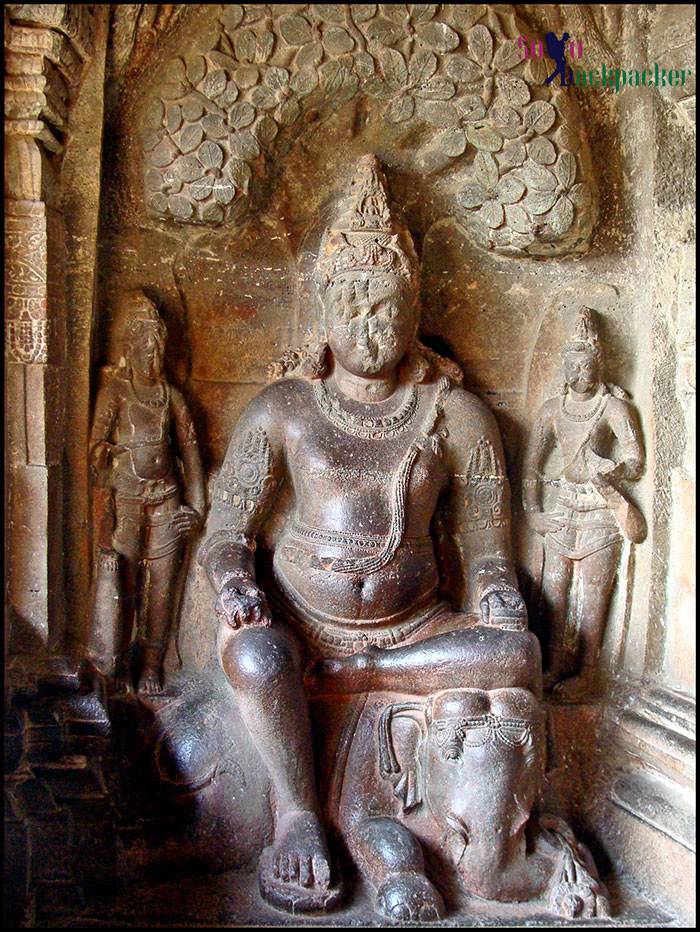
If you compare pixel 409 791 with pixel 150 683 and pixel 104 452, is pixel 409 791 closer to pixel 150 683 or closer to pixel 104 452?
pixel 150 683

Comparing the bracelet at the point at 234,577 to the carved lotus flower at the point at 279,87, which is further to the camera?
the carved lotus flower at the point at 279,87

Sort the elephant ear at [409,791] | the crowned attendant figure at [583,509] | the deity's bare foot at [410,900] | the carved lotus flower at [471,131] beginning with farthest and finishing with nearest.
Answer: the crowned attendant figure at [583,509] < the carved lotus flower at [471,131] < the elephant ear at [409,791] < the deity's bare foot at [410,900]

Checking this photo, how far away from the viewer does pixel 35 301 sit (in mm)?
3438

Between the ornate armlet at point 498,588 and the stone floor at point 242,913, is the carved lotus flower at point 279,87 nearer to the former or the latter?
the ornate armlet at point 498,588

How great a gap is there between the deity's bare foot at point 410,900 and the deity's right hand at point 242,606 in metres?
0.97

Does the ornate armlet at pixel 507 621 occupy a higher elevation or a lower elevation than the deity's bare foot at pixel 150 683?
higher

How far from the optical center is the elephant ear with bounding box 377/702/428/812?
3.47 meters

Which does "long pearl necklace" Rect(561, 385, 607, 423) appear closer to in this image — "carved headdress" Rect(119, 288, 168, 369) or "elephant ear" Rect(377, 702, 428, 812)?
"elephant ear" Rect(377, 702, 428, 812)

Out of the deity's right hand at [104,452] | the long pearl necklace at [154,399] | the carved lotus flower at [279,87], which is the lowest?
the deity's right hand at [104,452]

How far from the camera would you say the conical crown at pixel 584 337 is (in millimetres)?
3992

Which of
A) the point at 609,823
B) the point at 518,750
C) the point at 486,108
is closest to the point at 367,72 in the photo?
the point at 486,108

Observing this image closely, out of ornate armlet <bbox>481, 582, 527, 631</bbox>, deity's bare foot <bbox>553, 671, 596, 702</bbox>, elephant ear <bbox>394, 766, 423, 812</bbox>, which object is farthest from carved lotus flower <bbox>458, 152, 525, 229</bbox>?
elephant ear <bbox>394, 766, 423, 812</bbox>

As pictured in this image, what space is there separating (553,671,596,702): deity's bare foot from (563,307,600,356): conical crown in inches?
54.1

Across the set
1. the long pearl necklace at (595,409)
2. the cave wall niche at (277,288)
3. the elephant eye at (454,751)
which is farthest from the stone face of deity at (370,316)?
the elephant eye at (454,751)
